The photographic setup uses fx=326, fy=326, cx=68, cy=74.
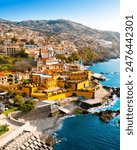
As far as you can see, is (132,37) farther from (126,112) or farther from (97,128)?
(97,128)

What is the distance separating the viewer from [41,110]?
61.7 ft

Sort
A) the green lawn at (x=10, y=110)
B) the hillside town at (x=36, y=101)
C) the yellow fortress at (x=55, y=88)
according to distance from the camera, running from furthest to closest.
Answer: the yellow fortress at (x=55, y=88) → the green lawn at (x=10, y=110) → the hillside town at (x=36, y=101)

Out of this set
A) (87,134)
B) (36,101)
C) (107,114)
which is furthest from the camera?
(36,101)

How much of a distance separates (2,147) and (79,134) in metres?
4.56

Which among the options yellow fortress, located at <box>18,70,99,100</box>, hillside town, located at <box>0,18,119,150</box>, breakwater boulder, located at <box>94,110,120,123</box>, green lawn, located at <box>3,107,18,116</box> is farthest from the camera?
yellow fortress, located at <box>18,70,99,100</box>

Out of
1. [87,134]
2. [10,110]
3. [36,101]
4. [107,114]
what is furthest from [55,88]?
[87,134]

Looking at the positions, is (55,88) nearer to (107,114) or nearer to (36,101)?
(36,101)

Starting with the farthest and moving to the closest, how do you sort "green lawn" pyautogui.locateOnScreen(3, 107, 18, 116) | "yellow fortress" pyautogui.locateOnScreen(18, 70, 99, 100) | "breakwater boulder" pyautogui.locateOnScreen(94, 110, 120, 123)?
1. "yellow fortress" pyautogui.locateOnScreen(18, 70, 99, 100)
2. "breakwater boulder" pyautogui.locateOnScreen(94, 110, 120, 123)
3. "green lawn" pyautogui.locateOnScreen(3, 107, 18, 116)

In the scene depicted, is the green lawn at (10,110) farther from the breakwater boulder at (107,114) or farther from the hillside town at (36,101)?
Answer: the breakwater boulder at (107,114)

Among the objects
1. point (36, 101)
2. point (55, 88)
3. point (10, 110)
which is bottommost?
point (10, 110)

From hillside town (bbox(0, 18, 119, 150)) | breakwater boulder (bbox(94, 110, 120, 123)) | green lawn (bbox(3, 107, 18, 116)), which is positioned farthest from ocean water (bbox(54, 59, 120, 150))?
green lawn (bbox(3, 107, 18, 116))

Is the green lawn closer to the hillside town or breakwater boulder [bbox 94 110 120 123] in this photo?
the hillside town

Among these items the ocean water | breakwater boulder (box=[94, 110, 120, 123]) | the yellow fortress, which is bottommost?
the ocean water

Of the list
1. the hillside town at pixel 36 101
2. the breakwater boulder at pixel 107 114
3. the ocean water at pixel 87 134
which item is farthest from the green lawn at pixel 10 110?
the breakwater boulder at pixel 107 114
